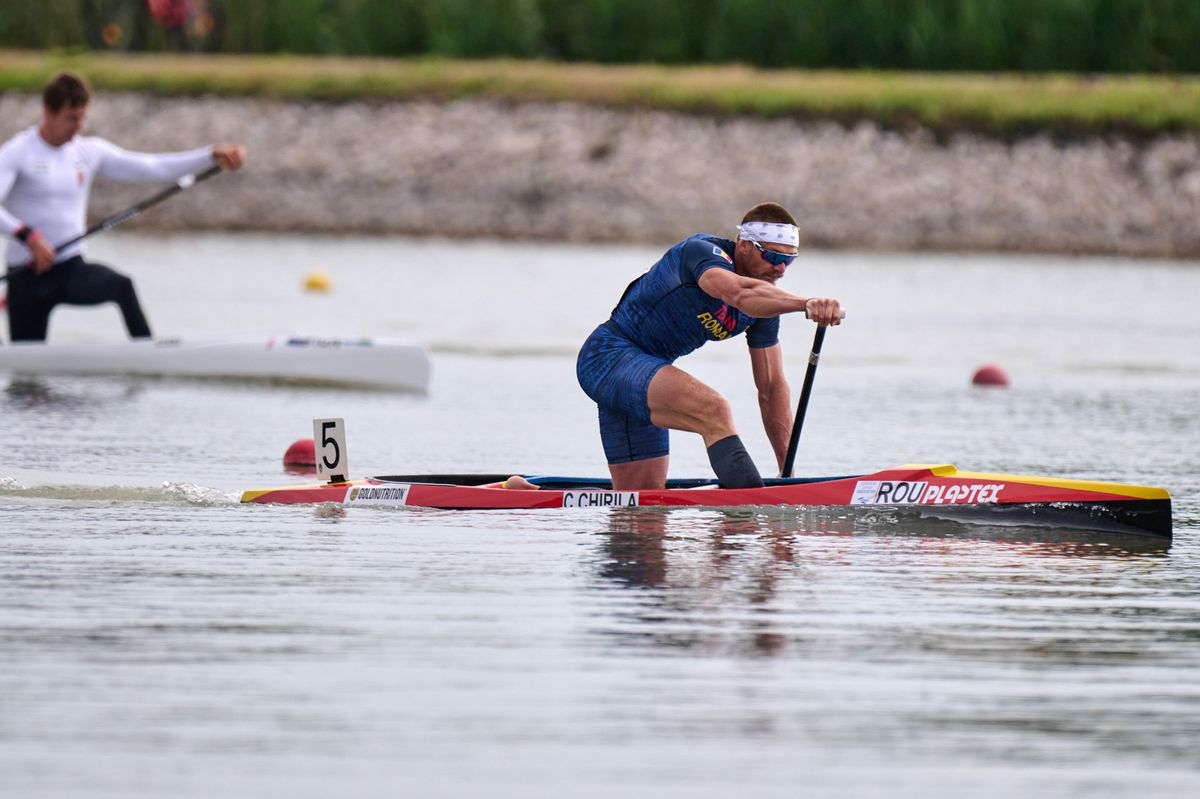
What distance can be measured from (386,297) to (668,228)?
39.5 feet

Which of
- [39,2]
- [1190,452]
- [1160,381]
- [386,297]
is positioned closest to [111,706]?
[1190,452]

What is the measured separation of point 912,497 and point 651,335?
1.44 meters

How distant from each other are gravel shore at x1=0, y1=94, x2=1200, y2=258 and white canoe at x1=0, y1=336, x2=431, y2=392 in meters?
20.4

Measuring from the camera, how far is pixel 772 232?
9.83m

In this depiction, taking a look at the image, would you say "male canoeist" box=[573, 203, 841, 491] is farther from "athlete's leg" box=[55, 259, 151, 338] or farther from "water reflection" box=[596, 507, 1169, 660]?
"athlete's leg" box=[55, 259, 151, 338]

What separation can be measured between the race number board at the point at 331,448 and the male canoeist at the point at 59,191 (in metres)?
5.36

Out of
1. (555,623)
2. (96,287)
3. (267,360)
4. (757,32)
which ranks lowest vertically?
(555,623)

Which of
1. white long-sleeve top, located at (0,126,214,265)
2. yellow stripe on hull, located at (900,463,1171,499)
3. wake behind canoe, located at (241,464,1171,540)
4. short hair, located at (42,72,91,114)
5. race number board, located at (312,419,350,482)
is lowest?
wake behind canoe, located at (241,464,1171,540)

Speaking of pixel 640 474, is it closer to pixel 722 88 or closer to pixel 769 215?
pixel 769 215

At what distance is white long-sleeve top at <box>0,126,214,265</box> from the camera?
598 inches

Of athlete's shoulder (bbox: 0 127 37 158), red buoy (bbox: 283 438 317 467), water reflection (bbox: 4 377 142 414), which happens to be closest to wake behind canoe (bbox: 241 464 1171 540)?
red buoy (bbox: 283 438 317 467)

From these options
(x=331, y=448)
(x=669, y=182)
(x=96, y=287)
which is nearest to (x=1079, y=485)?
(x=331, y=448)

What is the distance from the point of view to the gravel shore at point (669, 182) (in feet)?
123

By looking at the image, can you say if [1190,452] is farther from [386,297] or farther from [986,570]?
[386,297]
